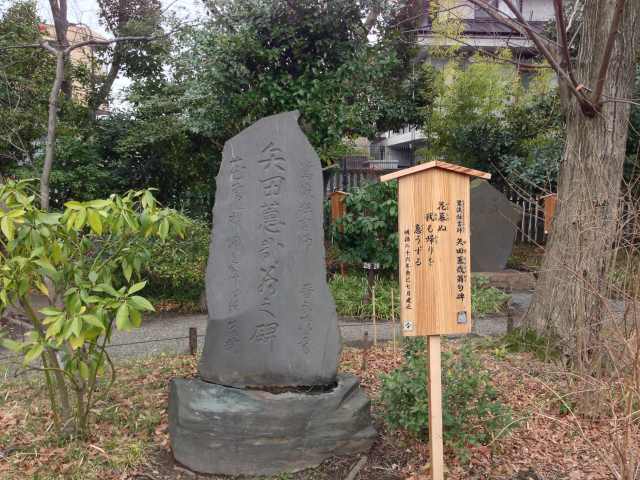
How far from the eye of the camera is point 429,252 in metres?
3.19

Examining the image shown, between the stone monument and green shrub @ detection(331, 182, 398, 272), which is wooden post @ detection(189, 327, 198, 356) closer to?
the stone monument

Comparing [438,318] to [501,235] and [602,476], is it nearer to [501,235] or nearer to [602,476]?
[602,476]

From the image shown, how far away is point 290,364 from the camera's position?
3.81m

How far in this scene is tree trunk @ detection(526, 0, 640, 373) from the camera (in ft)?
16.5

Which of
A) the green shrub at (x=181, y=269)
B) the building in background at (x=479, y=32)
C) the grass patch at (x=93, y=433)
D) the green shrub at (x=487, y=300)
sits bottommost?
the grass patch at (x=93, y=433)

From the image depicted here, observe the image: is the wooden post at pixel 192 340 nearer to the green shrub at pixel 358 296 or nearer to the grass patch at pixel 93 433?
the grass patch at pixel 93 433

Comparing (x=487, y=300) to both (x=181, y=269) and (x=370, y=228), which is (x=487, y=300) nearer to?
(x=370, y=228)

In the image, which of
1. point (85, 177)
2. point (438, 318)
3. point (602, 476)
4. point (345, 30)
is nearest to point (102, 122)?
point (85, 177)

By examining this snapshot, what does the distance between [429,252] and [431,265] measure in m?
0.08

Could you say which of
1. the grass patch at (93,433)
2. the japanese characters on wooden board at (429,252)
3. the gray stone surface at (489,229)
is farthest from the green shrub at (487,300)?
the japanese characters on wooden board at (429,252)

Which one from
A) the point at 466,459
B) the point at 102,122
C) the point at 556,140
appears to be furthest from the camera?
the point at 556,140

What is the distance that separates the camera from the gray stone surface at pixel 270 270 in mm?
3818

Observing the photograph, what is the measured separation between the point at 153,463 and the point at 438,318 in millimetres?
2153

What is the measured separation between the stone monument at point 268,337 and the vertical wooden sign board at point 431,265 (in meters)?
0.74
